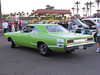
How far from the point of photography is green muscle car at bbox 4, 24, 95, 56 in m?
5.36

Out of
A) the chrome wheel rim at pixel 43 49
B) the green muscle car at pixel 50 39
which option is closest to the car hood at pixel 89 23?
the green muscle car at pixel 50 39

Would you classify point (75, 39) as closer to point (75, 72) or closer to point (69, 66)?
point (69, 66)

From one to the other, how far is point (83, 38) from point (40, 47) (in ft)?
6.32

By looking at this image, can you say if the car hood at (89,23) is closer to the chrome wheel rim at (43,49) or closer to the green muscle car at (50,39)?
the green muscle car at (50,39)

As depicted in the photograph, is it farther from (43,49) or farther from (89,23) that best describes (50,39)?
(89,23)

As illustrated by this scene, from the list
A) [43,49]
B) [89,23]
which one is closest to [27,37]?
[43,49]

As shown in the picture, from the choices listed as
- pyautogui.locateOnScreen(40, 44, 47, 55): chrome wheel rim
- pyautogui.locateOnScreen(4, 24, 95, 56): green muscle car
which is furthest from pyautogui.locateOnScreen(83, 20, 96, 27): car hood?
pyautogui.locateOnScreen(40, 44, 47, 55): chrome wheel rim

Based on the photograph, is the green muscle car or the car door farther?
the car door

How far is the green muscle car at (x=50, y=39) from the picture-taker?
5359 mm

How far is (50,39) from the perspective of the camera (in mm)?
5688

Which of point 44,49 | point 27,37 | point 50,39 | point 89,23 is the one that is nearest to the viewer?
point 50,39

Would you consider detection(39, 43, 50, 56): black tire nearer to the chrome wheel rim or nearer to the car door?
the chrome wheel rim

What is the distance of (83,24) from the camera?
11094mm

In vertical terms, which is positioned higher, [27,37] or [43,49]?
[27,37]
